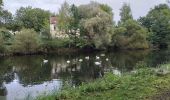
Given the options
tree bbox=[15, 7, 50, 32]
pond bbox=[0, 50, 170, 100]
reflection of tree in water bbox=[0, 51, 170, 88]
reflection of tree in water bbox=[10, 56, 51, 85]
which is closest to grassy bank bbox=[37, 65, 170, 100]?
pond bbox=[0, 50, 170, 100]

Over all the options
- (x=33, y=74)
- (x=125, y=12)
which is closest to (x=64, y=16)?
(x=125, y=12)

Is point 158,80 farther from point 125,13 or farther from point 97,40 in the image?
point 125,13

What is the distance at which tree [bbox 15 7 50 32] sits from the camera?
94.6 metres

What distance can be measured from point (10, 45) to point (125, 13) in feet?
116

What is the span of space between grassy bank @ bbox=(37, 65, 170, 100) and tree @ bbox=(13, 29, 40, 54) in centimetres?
Answer: 5636

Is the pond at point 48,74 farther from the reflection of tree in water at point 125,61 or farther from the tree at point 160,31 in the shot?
the tree at point 160,31

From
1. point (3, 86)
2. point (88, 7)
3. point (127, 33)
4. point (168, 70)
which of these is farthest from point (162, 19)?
point (168, 70)

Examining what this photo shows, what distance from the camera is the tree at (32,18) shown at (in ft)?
310

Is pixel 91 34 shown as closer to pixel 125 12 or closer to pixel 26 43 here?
pixel 26 43

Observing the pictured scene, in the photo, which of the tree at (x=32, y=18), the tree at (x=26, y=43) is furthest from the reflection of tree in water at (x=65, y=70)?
the tree at (x=32, y=18)

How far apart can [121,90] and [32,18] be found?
275 ft

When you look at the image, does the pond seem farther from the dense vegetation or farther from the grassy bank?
the dense vegetation

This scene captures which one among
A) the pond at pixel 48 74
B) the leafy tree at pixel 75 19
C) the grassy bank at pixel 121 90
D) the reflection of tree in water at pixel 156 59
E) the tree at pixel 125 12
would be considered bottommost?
the pond at pixel 48 74

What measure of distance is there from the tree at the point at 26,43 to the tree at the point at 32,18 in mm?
20445
